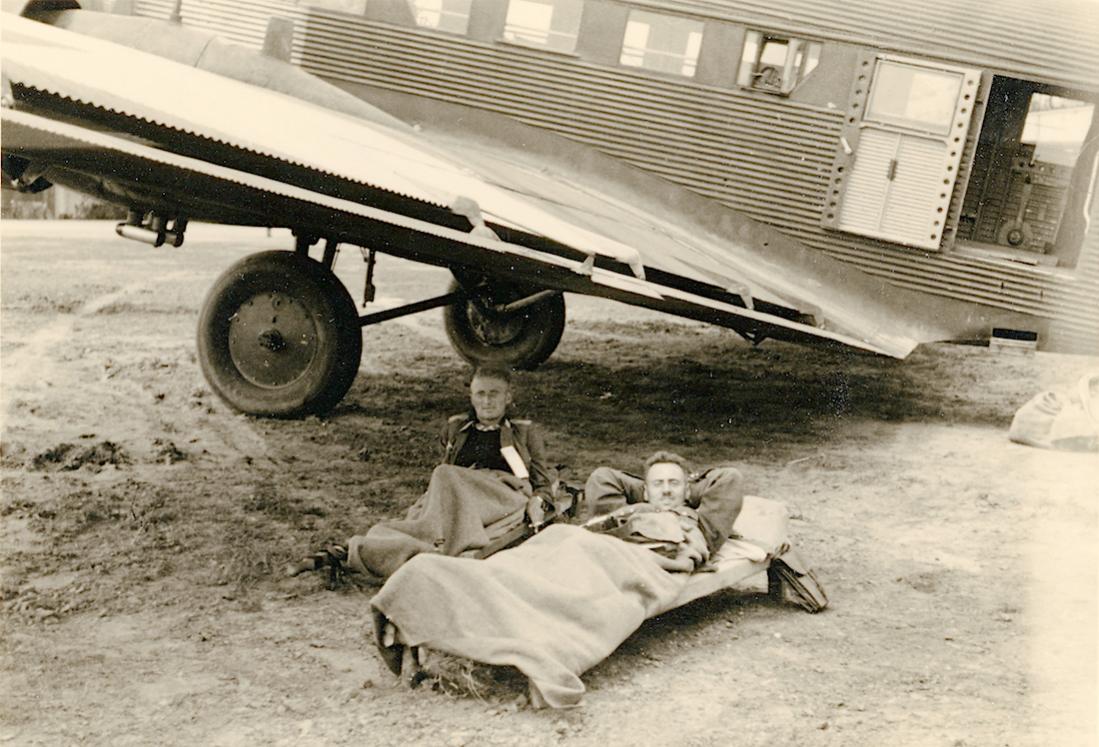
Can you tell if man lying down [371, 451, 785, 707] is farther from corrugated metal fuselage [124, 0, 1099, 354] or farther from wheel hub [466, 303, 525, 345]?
wheel hub [466, 303, 525, 345]

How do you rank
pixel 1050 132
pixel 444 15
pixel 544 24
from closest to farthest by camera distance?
pixel 544 24 < pixel 444 15 < pixel 1050 132

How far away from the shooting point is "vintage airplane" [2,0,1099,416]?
482cm

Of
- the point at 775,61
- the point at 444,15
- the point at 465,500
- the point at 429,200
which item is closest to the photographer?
the point at 465,500

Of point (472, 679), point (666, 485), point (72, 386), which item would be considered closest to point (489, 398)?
point (666, 485)

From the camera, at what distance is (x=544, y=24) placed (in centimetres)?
852

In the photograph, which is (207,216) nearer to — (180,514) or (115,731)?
(180,514)

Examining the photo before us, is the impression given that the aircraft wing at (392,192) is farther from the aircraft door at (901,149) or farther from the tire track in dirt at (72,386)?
the tire track in dirt at (72,386)

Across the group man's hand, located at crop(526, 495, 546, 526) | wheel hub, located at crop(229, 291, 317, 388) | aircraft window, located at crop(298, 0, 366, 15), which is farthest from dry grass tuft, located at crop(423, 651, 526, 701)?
aircraft window, located at crop(298, 0, 366, 15)

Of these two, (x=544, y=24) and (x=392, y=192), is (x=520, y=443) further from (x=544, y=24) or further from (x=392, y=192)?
(x=544, y=24)

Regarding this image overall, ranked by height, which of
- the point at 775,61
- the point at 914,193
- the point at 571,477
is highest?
the point at 775,61

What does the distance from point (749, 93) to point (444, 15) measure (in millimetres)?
2474

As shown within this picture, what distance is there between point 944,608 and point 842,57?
4754mm

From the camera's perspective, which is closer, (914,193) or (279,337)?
(279,337)

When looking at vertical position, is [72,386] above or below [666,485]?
below
